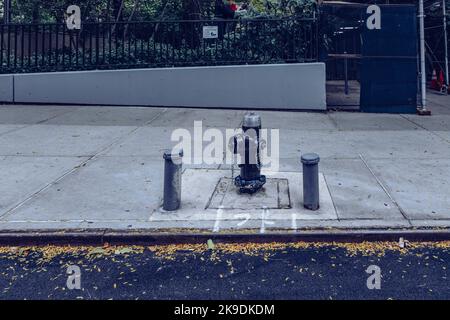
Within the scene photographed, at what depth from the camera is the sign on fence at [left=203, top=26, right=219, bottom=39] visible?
11500 mm

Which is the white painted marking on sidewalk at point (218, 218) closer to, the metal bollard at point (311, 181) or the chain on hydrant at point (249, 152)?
the chain on hydrant at point (249, 152)

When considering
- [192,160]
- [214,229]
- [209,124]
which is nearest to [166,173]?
[214,229]

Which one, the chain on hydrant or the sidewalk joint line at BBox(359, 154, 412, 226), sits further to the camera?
the chain on hydrant

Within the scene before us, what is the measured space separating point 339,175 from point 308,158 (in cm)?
147

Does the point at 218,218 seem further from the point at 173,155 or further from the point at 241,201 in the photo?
the point at 173,155

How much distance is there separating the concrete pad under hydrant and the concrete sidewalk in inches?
1.7

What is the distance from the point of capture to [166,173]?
4844 mm

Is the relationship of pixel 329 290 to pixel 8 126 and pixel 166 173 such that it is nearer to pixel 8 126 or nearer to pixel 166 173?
pixel 166 173

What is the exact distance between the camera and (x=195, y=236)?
4.31m

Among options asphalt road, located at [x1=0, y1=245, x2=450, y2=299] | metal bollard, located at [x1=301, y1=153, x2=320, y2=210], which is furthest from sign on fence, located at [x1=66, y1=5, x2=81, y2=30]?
metal bollard, located at [x1=301, y1=153, x2=320, y2=210]

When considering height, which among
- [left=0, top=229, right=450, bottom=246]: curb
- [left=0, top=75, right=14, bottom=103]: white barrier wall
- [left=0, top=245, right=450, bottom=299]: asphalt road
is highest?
[left=0, top=75, right=14, bottom=103]: white barrier wall

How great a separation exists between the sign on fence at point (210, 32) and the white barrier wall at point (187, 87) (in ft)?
2.66

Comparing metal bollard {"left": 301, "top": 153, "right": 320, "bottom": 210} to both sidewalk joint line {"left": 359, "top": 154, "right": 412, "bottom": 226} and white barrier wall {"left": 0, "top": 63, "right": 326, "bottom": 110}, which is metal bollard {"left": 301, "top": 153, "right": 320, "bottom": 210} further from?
white barrier wall {"left": 0, "top": 63, "right": 326, "bottom": 110}

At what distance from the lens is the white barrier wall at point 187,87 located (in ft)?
37.3
